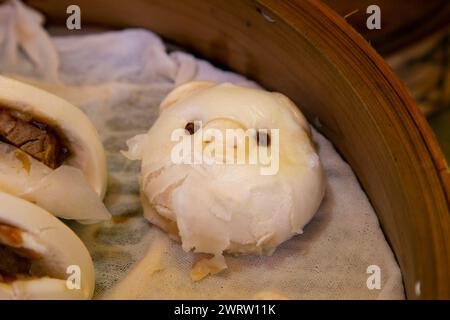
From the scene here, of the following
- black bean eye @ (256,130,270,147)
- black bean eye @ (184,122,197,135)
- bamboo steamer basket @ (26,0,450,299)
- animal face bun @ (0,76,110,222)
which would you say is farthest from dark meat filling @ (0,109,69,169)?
bamboo steamer basket @ (26,0,450,299)

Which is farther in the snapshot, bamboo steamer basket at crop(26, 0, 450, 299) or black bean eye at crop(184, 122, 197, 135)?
black bean eye at crop(184, 122, 197, 135)

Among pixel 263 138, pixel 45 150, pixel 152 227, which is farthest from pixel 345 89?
pixel 45 150

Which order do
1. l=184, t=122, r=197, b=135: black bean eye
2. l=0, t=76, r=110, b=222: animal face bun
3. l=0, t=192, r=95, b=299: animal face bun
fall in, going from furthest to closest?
l=184, t=122, r=197, b=135: black bean eye
l=0, t=76, r=110, b=222: animal face bun
l=0, t=192, r=95, b=299: animal face bun

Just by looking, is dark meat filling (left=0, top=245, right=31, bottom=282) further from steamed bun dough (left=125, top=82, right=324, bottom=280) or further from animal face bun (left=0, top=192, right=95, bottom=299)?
steamed bun dough (left=125, top=82, right=324, bottom=280)

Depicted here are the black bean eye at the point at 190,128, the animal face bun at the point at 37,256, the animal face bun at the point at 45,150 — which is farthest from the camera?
the black bean eye at the point at 190,128

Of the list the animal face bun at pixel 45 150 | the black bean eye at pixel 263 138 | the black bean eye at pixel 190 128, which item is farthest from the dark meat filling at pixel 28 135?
the black bean eye at pixel 263 138

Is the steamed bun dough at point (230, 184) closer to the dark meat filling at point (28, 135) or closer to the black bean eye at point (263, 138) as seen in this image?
the black bean eye at point (263, 138)
